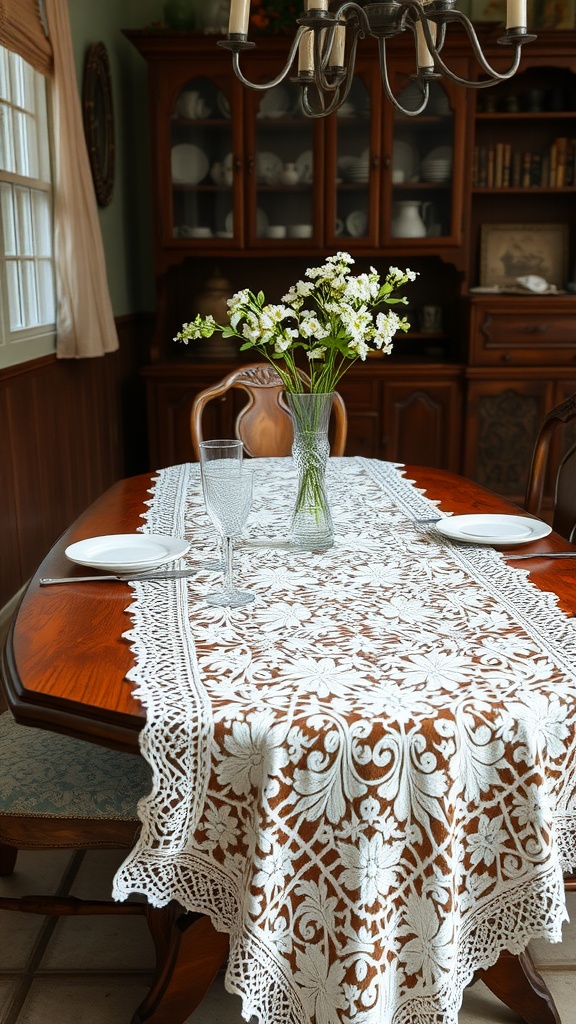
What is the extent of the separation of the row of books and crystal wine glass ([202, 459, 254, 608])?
11.1 ft

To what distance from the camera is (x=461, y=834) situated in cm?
105

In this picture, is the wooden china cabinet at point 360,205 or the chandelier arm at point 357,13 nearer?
the chandelier arm at point 357,13

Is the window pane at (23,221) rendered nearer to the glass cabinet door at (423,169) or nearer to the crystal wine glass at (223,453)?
A: the glass cabinet door at (423,169)

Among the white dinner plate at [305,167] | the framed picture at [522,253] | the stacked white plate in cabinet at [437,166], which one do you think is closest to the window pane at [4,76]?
the white dinner plate at [305,167]

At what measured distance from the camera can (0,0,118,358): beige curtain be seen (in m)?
3.25

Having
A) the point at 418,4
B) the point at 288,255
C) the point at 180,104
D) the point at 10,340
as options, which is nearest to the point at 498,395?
the point at 288,255

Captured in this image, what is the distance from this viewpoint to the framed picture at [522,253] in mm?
4484

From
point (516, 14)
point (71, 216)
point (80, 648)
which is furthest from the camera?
point (71, 216)

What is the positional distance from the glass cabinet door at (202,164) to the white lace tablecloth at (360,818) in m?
3.33

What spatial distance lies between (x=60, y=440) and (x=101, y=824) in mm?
2348

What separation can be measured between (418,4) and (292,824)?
1.26 meters

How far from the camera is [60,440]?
3.50 metres

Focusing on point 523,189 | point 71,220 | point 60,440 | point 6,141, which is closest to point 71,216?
point 71,220

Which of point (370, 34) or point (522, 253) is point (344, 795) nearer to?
point (370, 34)
